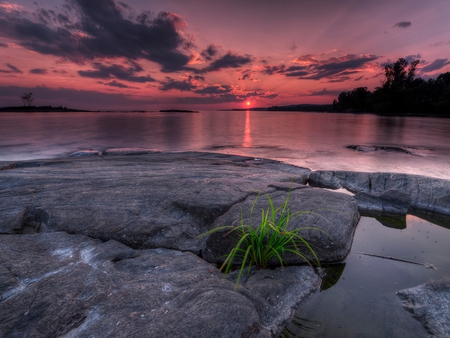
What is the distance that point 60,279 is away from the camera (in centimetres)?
288

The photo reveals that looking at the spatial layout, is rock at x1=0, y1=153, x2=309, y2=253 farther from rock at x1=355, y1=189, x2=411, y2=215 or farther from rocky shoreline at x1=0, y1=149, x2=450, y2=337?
rock at x1=355, y1=189, x2=411, y2=215

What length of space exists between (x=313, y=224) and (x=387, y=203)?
3.46 m

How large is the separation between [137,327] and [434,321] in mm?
3349

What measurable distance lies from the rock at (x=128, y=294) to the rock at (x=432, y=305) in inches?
45.1

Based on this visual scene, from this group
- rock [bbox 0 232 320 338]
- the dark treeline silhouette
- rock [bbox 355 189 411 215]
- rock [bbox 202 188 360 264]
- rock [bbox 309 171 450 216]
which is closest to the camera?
rock [bbox 0 232 320 338]

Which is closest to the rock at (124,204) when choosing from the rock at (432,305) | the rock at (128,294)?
the rock at (128,294)

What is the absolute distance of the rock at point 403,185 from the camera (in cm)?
646

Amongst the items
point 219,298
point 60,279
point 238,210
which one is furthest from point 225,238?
point 60,279

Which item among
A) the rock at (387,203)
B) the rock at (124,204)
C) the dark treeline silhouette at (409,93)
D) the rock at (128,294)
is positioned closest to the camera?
the rock at (128,294)

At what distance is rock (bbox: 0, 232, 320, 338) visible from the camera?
2318mm

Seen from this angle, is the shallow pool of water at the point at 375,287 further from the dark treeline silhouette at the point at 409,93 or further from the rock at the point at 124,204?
the dark treeline silhouette at the point at 409,93

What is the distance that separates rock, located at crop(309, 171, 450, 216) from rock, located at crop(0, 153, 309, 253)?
2.95 m

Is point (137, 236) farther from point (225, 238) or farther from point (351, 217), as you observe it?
point (351, 217)

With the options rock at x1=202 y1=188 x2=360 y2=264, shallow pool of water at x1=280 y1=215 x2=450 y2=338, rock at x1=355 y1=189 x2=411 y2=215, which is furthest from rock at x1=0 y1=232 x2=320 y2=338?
rock at x1=355 y1=189 x2=411 y2=215
